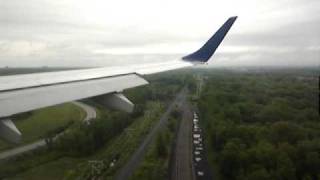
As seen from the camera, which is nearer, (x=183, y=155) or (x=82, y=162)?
(x=82, y=162)

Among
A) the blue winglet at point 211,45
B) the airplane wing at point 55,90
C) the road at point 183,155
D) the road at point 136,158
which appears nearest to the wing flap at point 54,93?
the airplane wing at point 55,90

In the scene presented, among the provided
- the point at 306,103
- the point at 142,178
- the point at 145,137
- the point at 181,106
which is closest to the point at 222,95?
the point at 181,106

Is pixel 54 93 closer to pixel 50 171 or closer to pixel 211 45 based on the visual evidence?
pixel 211 45

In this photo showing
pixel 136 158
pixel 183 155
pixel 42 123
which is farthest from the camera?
pixel 42 123

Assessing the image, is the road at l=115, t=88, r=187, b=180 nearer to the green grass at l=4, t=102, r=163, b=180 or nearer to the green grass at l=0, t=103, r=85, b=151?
the green grass at l=4, t=102, r=163, b=180

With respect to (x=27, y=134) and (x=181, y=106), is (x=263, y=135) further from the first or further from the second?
(x=181, y=106)

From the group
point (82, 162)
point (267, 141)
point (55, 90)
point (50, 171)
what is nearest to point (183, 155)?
point (267, 141)

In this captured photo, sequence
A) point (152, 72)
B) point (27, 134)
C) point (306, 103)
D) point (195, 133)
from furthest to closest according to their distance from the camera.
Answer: point (306, 103) → point (195, 133) → point (27, 134) → point (152, 72)
